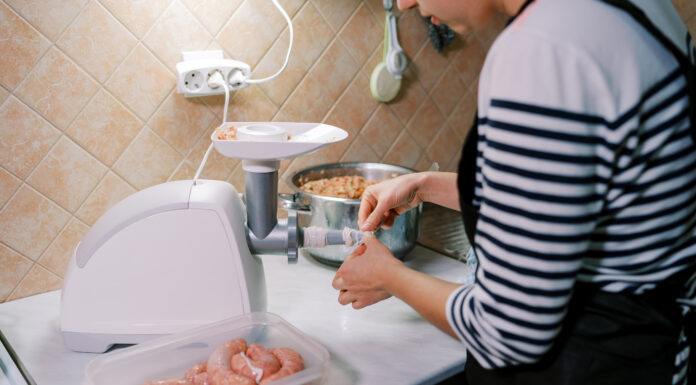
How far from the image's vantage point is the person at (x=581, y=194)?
0.50 metres

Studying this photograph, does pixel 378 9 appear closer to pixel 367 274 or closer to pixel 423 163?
pixel 423 163

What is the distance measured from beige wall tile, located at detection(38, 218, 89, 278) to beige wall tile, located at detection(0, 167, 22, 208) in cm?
13

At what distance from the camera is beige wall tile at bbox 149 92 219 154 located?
119 centimetres

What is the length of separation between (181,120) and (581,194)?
0.95m

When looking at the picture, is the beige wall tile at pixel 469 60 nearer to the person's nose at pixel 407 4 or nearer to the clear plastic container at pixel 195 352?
the person's nose at pixel 407 4

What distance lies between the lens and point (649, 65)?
20.8 inches

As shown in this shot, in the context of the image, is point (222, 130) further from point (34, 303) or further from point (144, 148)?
point (34, 303)

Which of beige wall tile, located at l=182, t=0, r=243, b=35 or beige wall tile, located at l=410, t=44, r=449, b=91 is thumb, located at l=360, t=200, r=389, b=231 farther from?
beige wall tile, located at l=410, t=44, r=449, b=91

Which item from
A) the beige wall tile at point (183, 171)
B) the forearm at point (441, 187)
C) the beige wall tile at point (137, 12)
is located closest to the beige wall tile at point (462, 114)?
the forearm at point (441, 187)

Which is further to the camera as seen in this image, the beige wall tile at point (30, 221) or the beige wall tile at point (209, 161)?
the beige wall tile at point (209, 161)

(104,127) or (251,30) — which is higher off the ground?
(251,30)

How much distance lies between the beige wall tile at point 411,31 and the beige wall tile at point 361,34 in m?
0.07

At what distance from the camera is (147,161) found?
1198 mm

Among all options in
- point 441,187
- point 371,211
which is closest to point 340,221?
point 371,211
